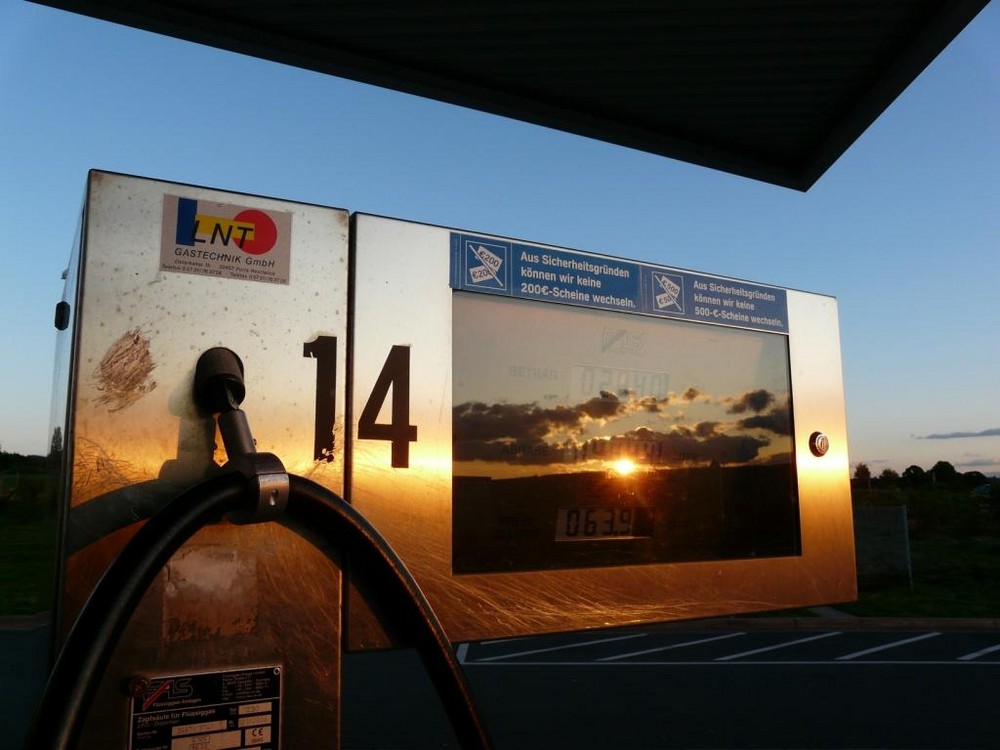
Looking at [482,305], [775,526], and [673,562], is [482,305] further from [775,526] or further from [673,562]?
[775,526]

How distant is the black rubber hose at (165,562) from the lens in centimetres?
96

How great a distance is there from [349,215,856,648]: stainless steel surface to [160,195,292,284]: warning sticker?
0.12m

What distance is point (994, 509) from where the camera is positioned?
1952cm

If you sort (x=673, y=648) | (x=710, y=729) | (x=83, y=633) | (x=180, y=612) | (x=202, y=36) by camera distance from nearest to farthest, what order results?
(x=83, y=633) → (x=180, y=612) → (x=202, y=36) → (x=710, y=729) → (x=673, y=648)

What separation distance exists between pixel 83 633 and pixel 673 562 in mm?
1048

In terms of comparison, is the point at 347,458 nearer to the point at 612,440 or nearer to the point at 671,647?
the point at 612,440

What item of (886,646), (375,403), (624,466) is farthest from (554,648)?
(375,403)

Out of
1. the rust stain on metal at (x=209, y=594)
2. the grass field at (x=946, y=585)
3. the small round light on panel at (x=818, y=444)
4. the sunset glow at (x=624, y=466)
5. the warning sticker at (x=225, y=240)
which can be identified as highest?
the warning sticker at (x=225, y=240)

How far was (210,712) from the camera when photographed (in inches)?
44.9

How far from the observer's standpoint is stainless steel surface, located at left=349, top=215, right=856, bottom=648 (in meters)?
1.30

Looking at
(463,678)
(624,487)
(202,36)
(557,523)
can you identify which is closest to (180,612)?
(463,678)

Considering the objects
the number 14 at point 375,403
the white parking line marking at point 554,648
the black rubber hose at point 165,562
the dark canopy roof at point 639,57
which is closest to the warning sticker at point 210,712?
the black rubber hose at point 165,562

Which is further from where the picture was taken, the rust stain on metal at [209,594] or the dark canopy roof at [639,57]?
the dark canopy roof at [639,57]

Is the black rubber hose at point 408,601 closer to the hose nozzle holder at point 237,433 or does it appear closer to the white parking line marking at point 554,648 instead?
the hose nozzle holder at point 237,433
